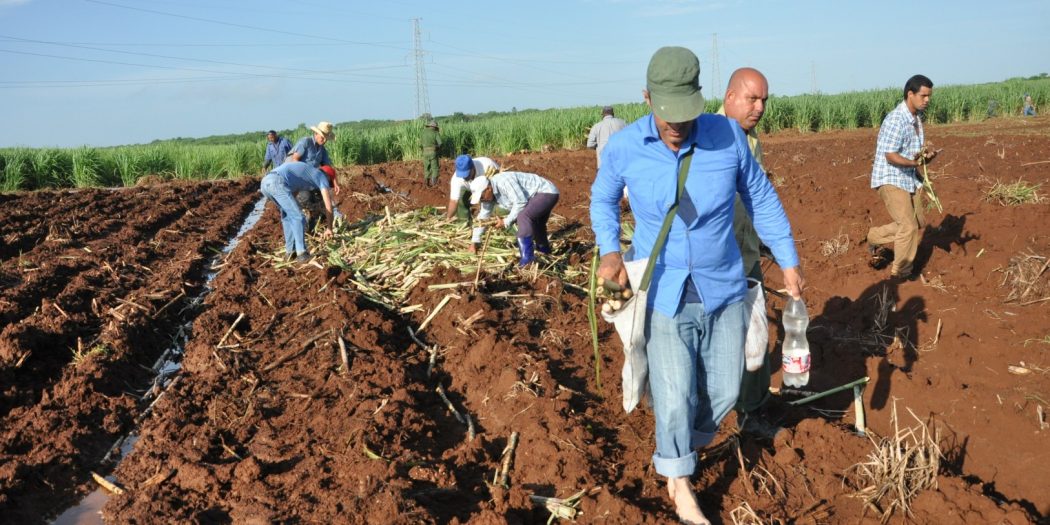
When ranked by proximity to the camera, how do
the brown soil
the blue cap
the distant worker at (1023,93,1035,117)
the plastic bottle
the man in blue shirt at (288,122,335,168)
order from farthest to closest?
the distant worker at (1023,93,1035,117), the man in blue shirt at (288,122,335,168), the blue cap, the brown soil, the plastic bottle

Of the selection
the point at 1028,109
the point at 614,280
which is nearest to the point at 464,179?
the point at 614,280

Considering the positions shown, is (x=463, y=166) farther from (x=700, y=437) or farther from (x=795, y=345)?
(x=700, y=437)

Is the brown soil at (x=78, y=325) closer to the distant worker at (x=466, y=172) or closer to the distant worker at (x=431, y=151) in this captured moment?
the distant worker at (x=466, y=172)

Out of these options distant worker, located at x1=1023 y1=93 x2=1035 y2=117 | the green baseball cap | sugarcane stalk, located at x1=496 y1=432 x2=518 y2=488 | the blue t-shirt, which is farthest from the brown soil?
distant worker, located at x1=1023 y1=93 x2=1035 y2=117

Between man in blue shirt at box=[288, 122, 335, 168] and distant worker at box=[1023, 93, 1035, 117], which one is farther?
distant worker at box=[1023, 93, 1035, 117]

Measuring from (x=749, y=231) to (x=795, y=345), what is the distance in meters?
0.68

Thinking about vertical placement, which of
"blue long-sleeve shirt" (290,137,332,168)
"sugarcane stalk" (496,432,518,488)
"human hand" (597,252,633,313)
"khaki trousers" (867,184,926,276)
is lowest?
"sugarcane stalk" (496,432,518,488)

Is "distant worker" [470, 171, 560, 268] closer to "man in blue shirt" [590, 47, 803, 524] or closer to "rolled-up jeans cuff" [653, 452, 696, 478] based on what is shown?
"man in blue shirt" [590, 47, 803, 524]

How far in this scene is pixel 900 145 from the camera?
20.9 feet

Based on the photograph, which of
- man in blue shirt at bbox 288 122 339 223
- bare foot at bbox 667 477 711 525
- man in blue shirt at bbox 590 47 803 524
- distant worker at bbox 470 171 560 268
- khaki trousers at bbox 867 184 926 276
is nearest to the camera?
man in blue shirt at bbox 590 47 803 524

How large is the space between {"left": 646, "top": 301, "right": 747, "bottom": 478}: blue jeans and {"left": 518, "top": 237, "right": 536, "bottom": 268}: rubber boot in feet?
14.8

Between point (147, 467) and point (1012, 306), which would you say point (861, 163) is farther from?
point (147, 467)

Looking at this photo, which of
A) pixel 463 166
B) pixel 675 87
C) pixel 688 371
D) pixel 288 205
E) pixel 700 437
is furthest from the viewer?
pixel 288 205

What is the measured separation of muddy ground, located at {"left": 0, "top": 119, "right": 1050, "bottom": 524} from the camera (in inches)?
149
